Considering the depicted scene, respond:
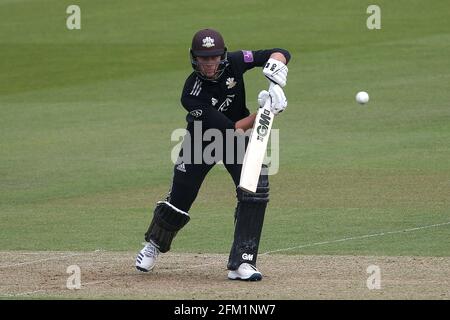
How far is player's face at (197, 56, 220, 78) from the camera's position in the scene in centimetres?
884

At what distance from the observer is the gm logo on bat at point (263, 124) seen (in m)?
8.67

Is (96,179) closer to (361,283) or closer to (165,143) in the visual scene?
(165,143)

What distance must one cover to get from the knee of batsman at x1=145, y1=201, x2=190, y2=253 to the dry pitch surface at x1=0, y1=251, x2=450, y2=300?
0.27m

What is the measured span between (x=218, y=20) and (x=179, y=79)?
17.1 ft

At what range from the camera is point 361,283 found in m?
8.52

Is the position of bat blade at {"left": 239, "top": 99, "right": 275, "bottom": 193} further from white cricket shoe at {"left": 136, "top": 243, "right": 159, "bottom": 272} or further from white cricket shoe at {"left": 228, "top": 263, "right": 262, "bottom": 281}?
white cricket shoe at {"left": 136, "top": 243, "right": 159, "bottom": 272}

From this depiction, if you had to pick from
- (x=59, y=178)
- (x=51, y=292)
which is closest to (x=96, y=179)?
(x=59, y=178)

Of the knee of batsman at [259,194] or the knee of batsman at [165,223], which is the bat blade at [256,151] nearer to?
the knee of batsman at [259,194]

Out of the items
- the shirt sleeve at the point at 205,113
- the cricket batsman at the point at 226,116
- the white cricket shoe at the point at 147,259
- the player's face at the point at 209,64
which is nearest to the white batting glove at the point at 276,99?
the cricket batsman at the point at 226,116

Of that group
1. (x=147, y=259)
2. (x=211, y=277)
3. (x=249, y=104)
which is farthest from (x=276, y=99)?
(x=249, y=104)

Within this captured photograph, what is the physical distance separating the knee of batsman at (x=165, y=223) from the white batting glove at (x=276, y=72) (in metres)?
1.35

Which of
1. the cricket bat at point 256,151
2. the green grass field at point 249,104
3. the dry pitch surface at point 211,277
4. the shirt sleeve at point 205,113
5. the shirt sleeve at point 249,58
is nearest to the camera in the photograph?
the dry pitch surface at point 211,277

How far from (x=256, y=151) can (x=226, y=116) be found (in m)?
0.57

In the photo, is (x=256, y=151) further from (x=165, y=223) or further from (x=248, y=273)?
(x=165, y=223)
